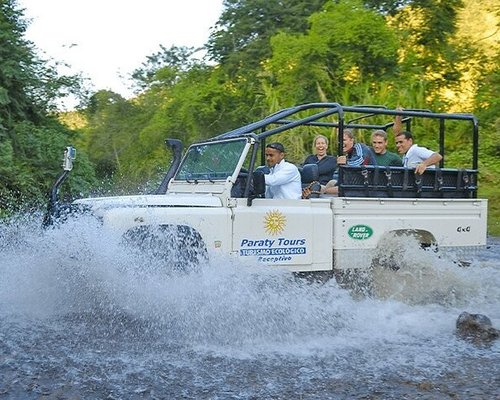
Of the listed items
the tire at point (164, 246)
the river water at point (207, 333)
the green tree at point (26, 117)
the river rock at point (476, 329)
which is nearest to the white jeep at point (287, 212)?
the tire at point (164, 246)

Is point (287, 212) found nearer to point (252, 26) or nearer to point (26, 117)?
point (26, 117)

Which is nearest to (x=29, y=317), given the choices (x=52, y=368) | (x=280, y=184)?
(x=52, y=368)

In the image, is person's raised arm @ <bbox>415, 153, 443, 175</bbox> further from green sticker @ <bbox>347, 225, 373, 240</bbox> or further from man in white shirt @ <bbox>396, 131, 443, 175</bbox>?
green sticker @ <bbox>347, 225, 373, 240</bbox>

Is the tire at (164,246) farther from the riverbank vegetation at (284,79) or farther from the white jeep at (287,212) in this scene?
the riverbank vegetation at (284,79)

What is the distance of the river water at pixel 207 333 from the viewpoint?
450 centimetres

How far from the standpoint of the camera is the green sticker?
6707 millimetres

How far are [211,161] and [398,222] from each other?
2027 millimetres

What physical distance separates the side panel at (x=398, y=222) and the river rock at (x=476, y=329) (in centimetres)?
115

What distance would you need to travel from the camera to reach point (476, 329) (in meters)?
5.98

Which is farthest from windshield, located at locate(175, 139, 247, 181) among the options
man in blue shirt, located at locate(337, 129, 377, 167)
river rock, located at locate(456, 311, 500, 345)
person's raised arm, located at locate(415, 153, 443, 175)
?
river rock, located at locate(456, 311, 500, 345)

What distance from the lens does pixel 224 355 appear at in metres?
5.21

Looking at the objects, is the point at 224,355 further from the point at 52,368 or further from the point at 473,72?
the point at 473,72

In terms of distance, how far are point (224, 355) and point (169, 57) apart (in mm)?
32179

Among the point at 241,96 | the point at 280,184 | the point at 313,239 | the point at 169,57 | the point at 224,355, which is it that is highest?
the point at 169,57
